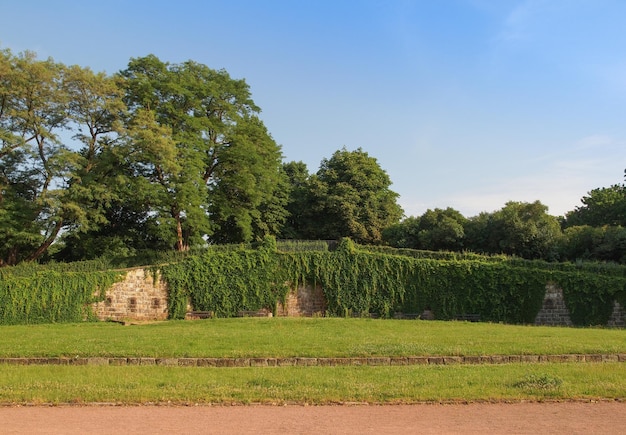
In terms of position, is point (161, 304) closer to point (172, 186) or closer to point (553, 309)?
point (172, 186)

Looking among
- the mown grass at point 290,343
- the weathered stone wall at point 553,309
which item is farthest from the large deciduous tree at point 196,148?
the weathered stone wall at point 553,309

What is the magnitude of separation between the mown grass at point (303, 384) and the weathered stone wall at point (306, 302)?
60.0 feet

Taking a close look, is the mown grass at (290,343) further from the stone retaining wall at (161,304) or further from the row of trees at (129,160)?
the row of trees at (129,160)

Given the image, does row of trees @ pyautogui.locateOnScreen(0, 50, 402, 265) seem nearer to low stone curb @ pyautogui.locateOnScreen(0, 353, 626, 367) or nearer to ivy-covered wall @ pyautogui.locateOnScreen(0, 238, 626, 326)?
ivy-covered wall @ pyautogui.locateOnScreen(0, 238, 626, 326)

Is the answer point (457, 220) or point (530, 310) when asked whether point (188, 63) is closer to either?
point (457, 220)

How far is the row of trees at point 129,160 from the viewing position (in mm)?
28016

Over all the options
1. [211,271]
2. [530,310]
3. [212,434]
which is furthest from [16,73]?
[530,310]

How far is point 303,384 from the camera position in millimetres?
10273

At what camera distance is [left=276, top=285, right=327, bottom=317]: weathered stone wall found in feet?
100

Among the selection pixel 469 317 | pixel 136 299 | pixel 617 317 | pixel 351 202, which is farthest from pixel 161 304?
pixel 617 317

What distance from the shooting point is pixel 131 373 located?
11438 millimetres

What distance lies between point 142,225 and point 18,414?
2812 cm

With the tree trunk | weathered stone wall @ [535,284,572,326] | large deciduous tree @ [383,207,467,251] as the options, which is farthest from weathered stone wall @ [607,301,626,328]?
the tree trunk

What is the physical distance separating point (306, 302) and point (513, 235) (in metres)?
15.6
